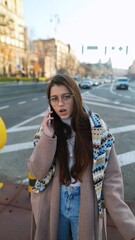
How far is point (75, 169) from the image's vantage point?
151cm

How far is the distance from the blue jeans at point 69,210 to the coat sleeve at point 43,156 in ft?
0.69

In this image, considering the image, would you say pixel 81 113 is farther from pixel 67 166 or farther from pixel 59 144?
pixel 67 166

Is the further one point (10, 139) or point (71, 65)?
point (71, 65)

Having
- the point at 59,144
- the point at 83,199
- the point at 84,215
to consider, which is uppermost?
the point at 59,144

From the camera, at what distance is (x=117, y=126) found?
7.65 m

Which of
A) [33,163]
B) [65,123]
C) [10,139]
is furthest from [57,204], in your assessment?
[10,139]

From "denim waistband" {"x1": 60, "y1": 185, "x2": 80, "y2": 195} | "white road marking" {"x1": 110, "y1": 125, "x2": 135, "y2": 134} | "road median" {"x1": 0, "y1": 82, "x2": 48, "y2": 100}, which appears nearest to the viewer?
"denim waistband" {"x1": 60, "y1": 185, "x2": 80, "y2": 195}

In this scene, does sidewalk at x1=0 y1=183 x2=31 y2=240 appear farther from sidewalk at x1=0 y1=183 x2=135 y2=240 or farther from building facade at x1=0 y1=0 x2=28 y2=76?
building facade at x1=0 y1=0 x2=28 y2=76

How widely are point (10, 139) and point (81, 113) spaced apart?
4.99 m

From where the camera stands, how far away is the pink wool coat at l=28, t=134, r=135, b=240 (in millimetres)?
1438

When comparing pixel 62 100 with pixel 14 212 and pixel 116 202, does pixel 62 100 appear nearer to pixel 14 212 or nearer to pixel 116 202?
pixel 116 202

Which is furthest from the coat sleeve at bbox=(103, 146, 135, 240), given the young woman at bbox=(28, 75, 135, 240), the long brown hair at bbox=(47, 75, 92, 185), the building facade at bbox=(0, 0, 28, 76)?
the building facade at bbox=(0, 0, 28, 76)

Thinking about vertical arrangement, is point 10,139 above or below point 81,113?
below

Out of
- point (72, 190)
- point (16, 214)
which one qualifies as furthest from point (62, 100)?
point (16, 214)
